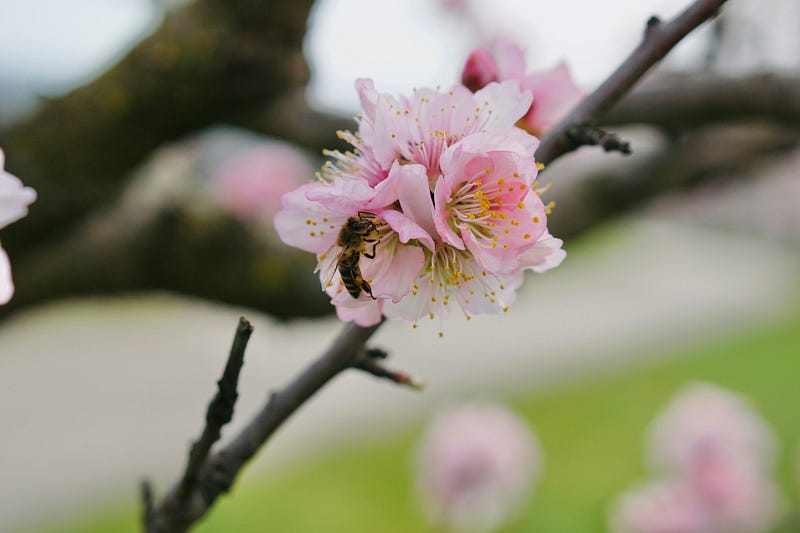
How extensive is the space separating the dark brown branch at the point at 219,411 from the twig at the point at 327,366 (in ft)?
0.06

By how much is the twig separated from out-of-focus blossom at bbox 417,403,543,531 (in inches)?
84.6

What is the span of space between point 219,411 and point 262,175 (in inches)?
90.1

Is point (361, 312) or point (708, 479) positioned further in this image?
point (708, 479)

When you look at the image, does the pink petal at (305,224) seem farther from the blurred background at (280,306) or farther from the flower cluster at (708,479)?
the flower cluster at (708,479)

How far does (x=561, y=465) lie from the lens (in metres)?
4.38

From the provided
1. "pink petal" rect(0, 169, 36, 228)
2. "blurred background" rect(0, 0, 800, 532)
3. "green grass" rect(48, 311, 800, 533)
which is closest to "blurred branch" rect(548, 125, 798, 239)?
"blurred background" rect(0, 0, 800, 532)

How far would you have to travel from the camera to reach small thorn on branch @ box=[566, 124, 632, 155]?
59 centimetres

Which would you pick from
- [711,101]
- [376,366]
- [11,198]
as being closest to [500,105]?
[376,366]

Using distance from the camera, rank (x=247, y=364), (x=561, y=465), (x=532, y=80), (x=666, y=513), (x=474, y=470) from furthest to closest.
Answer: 1. (x=247, y=364)
2. (x=561, y=465)
3. (x=474, y=470)
4. (x=666, y=513)
5. (x=532, y=80)

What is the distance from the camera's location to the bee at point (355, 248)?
0.54 metres

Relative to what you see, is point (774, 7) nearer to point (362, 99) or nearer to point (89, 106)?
point (89, 106)

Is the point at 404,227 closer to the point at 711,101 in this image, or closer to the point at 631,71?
the point at 631,71

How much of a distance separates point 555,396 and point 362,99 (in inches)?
219

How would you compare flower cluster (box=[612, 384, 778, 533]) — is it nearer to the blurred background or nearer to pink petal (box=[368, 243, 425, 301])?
the blurred background
